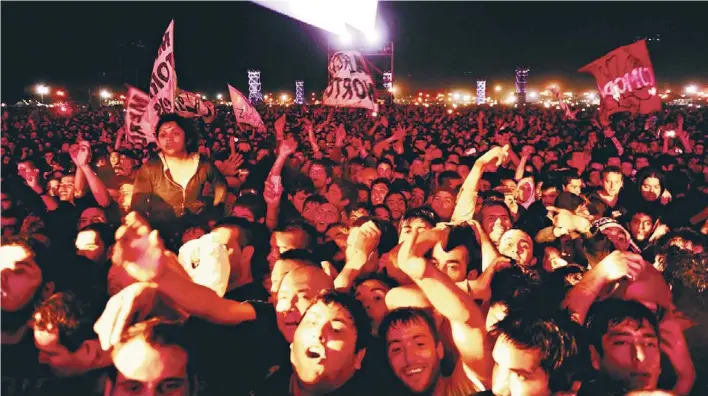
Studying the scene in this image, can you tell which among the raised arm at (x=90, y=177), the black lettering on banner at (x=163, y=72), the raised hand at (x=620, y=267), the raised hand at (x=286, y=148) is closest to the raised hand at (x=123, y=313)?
the raised hand at (x=620, y=267)

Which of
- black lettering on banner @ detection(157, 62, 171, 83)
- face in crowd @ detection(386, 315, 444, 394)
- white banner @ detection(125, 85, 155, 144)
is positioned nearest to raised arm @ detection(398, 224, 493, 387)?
face in crowd @ detection(386, 315, 444, 394)

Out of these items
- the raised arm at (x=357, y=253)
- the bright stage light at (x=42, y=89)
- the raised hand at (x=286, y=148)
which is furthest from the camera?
the bright stage light at (x=42, y=89)

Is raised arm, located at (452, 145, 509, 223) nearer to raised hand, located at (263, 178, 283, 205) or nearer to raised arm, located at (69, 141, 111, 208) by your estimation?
raised hand, located at (263, 178, 283, 205)

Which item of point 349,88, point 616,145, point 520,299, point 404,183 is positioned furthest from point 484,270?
point 616,145

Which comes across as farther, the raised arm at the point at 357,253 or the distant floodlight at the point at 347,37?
the distant floodlight at the point at 347,37

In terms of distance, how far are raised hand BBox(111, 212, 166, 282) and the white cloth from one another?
642mm

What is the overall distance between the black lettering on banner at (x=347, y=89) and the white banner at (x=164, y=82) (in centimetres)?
366

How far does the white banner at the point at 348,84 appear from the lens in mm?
10844

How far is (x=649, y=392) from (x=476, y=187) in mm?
2878

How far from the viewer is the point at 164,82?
7.88 meters

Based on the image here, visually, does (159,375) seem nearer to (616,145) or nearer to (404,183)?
(404,183)

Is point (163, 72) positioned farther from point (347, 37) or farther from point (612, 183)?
point (347, 37)

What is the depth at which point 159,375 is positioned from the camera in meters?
2.36

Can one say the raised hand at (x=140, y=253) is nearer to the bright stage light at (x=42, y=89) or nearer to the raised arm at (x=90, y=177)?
the raised arm at (x=90, y=177)
